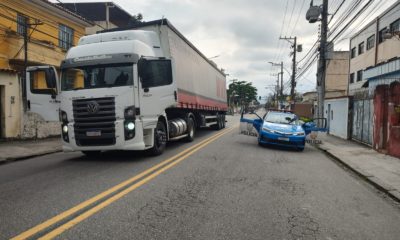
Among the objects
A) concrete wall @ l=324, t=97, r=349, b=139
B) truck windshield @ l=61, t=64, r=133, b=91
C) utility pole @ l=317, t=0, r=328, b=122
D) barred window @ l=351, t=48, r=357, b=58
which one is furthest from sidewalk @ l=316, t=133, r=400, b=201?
barred window @ l=351, t=48, r=357, b=58

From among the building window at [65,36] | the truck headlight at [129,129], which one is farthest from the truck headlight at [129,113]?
the building window at [65,36]

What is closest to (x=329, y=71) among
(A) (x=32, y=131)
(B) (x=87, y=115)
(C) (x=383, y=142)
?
(C) (x=383, y=142)

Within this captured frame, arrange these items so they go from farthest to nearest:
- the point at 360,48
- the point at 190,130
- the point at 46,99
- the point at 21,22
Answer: the point at 360,48
the point at 21,22
the point at 190,130
the point at 46,99

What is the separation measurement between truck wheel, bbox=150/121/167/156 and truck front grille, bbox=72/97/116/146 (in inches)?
63.8

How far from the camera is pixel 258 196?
629 centimetres

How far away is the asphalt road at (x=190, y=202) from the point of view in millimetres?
4480

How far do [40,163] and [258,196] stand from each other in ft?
21.7

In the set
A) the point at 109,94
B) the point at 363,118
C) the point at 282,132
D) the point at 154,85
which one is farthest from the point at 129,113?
the point at 363,118

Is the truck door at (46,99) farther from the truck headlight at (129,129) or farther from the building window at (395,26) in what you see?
the building window at (395,26)

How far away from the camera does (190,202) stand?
5.72m

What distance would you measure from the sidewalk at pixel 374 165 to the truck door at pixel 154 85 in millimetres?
5783

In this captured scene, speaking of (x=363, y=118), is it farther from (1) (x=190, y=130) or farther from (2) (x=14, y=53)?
(2) (x=14, y=53)

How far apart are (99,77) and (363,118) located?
12.9 m

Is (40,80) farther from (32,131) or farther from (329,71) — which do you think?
(329,71)
